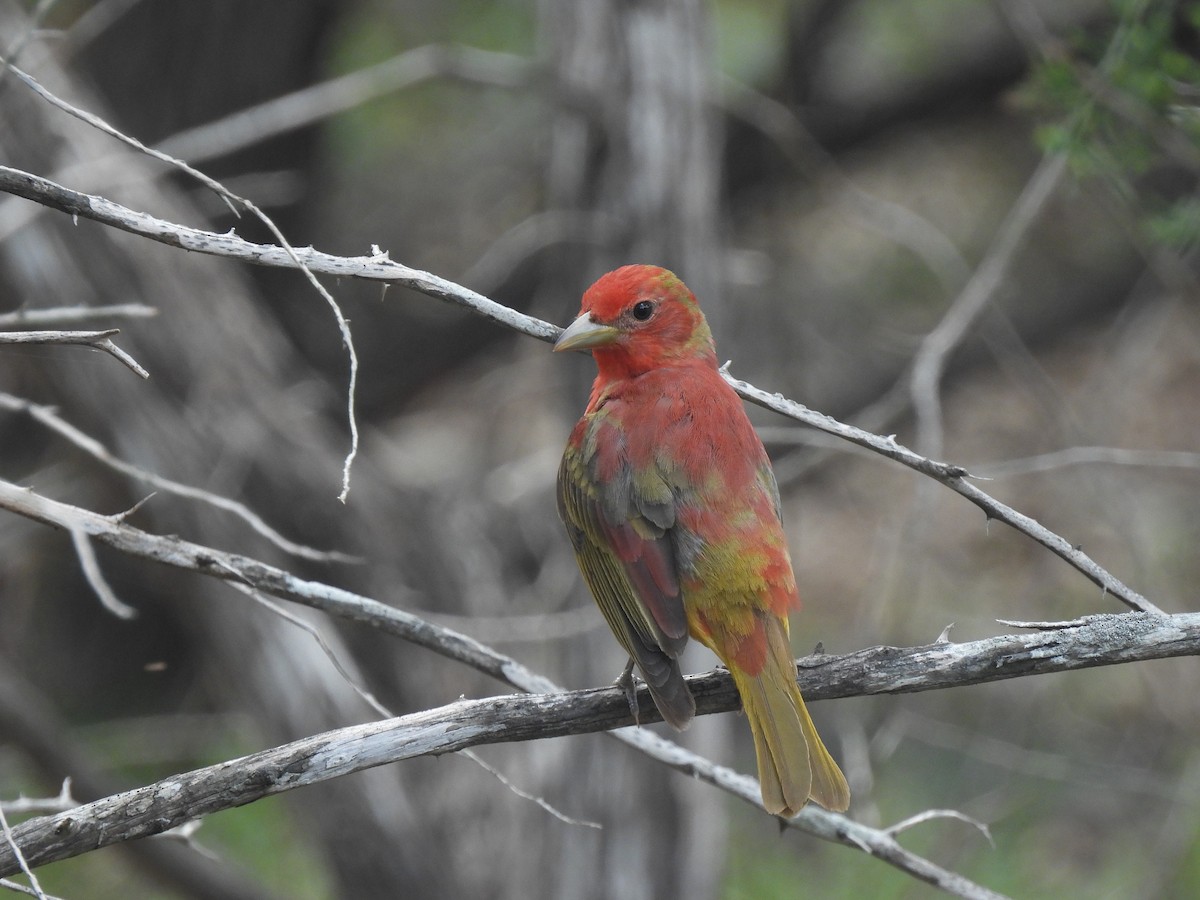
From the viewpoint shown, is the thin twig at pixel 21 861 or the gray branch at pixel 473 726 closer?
the thin twig at pixel 21 861

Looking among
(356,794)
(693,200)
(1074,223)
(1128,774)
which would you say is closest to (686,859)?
(356,794)

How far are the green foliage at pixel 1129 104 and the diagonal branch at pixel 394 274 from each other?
1.66 meters

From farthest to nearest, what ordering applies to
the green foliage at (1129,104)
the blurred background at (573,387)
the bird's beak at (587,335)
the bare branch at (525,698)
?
the blurred background at (573,387) → the green foliage at (1129,104) → the bird's beak at (587,335) → the bare branch at (525,698)

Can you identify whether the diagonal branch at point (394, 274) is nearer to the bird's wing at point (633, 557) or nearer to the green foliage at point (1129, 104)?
the bird's wing at point (633, 557)

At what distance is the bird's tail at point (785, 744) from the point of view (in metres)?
2.85

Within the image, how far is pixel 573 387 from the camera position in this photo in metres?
5.18

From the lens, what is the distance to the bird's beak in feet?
10.5

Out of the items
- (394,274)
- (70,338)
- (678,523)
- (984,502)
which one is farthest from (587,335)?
(70,338)

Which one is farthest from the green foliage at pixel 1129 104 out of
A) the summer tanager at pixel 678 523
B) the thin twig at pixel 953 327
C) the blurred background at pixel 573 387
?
the summer tanager at pixel 678 523

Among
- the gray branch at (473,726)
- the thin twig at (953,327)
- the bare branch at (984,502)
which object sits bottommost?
the gray branch at (473,726)

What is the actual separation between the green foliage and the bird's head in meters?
1.17

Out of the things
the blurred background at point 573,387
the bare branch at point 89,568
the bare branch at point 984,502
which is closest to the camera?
the bare branch at point 984,502

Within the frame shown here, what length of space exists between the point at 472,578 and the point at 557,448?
1.28 metres

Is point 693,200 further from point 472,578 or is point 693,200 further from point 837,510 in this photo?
point 837,510
